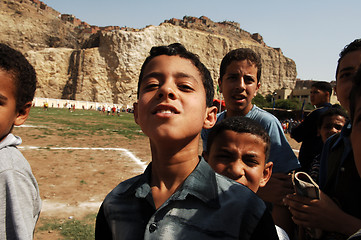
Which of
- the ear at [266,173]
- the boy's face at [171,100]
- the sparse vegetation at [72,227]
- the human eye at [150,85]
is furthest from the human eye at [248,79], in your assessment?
the sparse vegetation at [72,227]

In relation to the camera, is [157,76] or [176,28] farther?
[176,28]

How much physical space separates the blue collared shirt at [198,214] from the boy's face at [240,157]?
63 centimetres

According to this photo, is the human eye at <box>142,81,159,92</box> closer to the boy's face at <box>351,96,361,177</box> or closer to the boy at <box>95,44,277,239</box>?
the boy at <box>95,44,277,239</box>

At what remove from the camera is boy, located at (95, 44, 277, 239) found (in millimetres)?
1110

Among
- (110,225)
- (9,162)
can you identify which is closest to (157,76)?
(110,225)

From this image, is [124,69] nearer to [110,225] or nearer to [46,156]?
[46,156]

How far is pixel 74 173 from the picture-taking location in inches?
237

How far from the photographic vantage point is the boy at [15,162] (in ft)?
4.56

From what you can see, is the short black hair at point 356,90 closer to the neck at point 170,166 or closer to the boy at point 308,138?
the neck at point 170,166

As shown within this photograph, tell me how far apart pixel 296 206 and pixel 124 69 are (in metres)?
53.4

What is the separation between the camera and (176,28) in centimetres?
5950

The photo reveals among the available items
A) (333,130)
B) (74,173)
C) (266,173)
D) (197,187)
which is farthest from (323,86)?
(74,173)

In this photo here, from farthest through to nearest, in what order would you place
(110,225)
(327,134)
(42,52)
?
1. (42,52)
2. (327,134)
3. (110,225)

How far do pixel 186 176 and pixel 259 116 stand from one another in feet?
4.71
